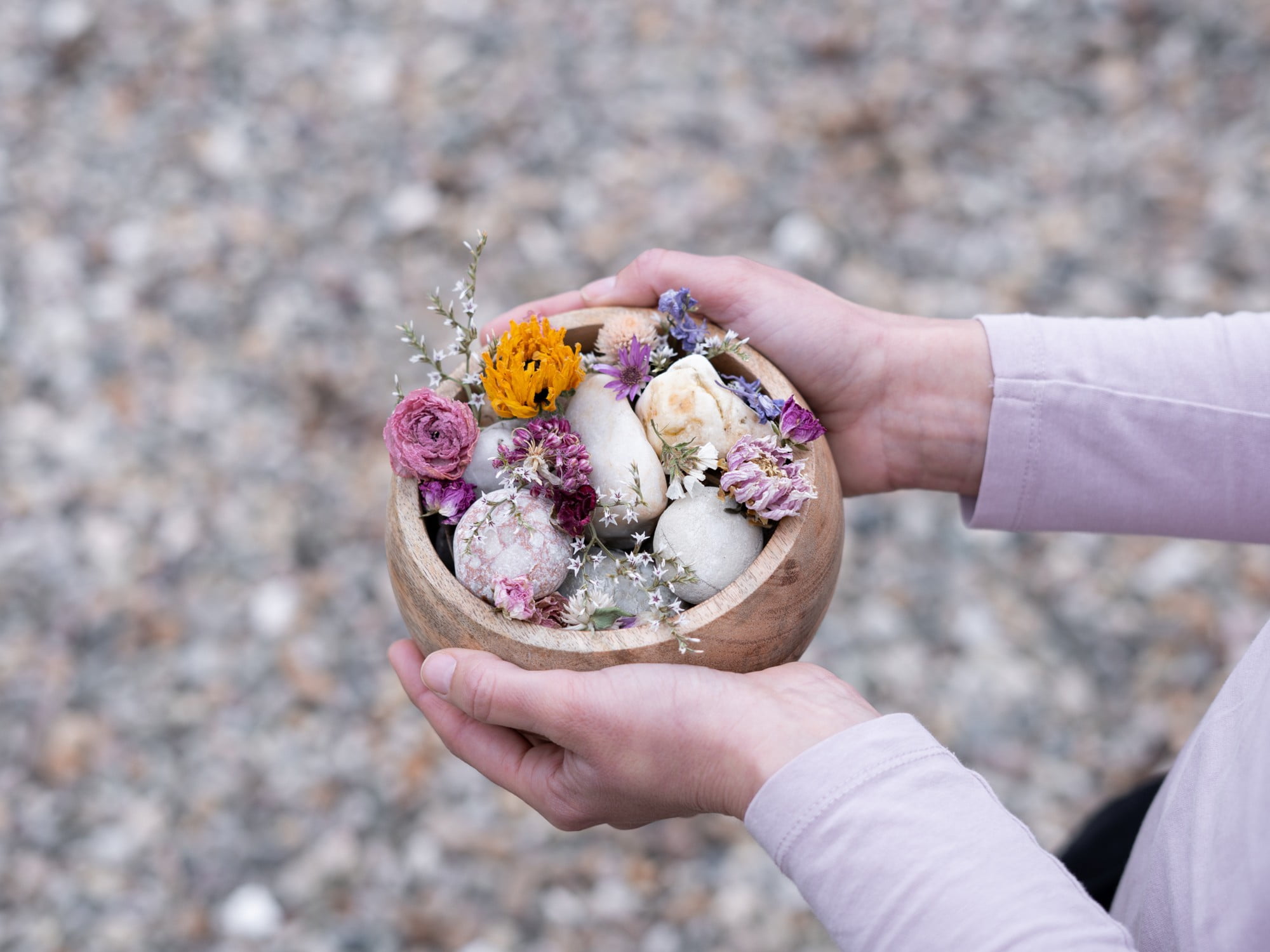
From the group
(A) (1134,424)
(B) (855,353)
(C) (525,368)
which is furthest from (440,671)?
(A) (1134,424)

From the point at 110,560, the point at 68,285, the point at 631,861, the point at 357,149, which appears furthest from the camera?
the point at 357,149

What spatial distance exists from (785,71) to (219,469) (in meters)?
1.61

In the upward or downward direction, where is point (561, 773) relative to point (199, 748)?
upward

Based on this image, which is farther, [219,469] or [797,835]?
[219,469]

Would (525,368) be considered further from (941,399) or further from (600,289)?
(941,399)

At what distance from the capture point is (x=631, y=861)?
172 centimetres

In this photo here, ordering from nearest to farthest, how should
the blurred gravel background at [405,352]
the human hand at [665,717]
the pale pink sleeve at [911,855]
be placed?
1. the pale pink sleeve at [911,855]
2. the human hand at [665,717]
3. the blurred gravel background at [405,352]

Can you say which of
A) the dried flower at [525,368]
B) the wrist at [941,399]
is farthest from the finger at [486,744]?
the wrist at [941,399]

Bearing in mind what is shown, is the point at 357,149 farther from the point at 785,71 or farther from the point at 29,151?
the point at 785,71

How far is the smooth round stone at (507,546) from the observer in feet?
3.15

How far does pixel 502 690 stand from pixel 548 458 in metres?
0.22

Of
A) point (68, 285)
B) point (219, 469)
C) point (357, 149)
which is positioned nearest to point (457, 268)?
point (357, 149)

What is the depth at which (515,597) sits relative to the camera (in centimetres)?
94

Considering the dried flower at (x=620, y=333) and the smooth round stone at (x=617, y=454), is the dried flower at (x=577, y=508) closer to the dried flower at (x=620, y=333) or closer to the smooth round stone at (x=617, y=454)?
the smooth round stone at (x=617, y=454)
